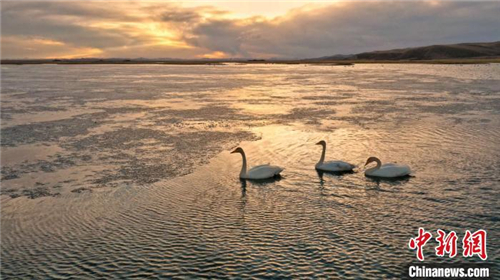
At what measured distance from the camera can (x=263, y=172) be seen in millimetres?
13719

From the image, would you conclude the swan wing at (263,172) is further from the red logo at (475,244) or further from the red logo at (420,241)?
the red logo at (475,244)

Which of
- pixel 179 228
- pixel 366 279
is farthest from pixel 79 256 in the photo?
pixel 366 279

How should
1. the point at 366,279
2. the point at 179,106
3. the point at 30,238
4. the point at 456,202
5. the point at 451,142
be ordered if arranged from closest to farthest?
the point at 366,279, the point at 30,238, the point at 456,202, the point at 451,142, the point at 179,106

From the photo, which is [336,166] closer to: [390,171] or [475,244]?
[390,171]

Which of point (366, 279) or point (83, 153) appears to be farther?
point (83, 153)

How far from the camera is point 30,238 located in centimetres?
984

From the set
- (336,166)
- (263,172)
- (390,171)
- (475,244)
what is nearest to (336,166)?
(336,166)

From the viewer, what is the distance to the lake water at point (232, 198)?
8.60 m

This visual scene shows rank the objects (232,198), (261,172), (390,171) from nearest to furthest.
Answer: (232,198) → (390,171) → (261,172)

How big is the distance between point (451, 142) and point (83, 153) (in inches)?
580

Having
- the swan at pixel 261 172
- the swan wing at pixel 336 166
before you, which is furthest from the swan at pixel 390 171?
the swan at pixel 261 172

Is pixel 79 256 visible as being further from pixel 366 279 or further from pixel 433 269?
pixel 433 269

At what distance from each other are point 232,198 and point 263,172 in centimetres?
192

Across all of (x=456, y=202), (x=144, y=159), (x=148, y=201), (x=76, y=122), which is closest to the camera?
(x=456, y=202)
